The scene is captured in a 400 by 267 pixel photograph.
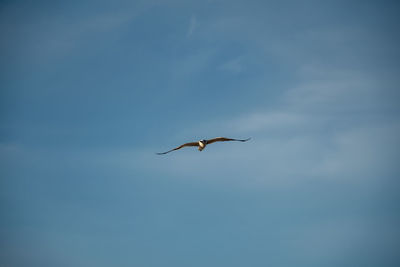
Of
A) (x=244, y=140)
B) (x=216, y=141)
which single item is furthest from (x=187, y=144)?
(x=244, y=140)

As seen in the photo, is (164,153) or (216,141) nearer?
(164,153)

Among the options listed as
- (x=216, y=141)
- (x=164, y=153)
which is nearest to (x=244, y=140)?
(x=216, y=141)

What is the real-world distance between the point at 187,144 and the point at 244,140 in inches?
399

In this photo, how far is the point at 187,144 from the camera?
67.2m

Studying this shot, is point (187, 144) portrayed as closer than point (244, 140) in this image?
No

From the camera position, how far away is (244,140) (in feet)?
201

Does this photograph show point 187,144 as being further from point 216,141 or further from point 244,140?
point 244,140

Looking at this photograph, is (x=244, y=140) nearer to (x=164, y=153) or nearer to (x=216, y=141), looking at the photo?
(x=216, y=141)

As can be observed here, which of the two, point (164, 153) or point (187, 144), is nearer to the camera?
point (164, 153)

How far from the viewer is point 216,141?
6700cm

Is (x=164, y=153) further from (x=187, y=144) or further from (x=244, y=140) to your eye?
(x=244, y=140)

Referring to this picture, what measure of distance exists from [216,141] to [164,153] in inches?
351

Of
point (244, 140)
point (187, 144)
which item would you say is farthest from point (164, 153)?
point (244, 140)
